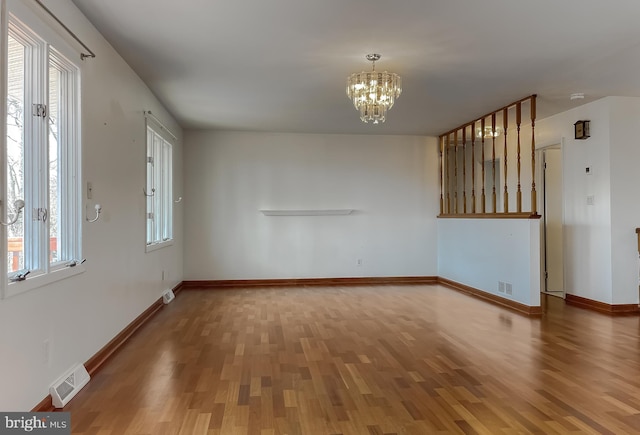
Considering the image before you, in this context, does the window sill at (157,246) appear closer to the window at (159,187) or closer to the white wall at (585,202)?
the window at (159,187)

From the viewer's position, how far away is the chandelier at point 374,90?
12.2ft

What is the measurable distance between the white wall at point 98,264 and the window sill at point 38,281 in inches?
1.5

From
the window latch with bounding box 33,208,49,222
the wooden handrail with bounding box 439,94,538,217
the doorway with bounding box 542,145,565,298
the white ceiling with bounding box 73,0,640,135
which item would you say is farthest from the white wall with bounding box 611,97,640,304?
the window latch with bounding box 33,208,49,222

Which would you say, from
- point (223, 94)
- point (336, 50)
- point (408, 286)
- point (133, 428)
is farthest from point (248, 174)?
point (133, 428)

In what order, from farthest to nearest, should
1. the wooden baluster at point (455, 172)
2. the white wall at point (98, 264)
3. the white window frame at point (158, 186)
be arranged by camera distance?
1. the wooden baluster at point (455, 172)
2. the white window frame at point (158, 186)
3. the white wall at point (98, 264)

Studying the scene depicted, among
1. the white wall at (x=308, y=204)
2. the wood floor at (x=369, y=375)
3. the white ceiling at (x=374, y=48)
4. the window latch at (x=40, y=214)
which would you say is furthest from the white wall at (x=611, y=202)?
the window latch at (x=40, y=214)

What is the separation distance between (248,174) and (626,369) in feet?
18.5

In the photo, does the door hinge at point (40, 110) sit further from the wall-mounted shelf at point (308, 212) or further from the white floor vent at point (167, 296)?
the wall-mounted shelf at point (308, 212)

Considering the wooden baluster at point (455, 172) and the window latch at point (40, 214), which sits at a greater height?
the wooden baluster at point (455, 172)

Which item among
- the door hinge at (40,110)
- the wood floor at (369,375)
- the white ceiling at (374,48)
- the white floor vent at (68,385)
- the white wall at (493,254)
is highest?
the white ceiling at (374,48)

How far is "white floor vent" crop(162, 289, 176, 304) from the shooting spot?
218 inches

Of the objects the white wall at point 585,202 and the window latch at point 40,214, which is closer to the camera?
the window latch at point 40,214

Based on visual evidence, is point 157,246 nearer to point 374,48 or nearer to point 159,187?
point 159,187

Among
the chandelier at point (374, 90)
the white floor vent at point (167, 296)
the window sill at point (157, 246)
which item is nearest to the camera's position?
the chandelier at point (374, 90)
